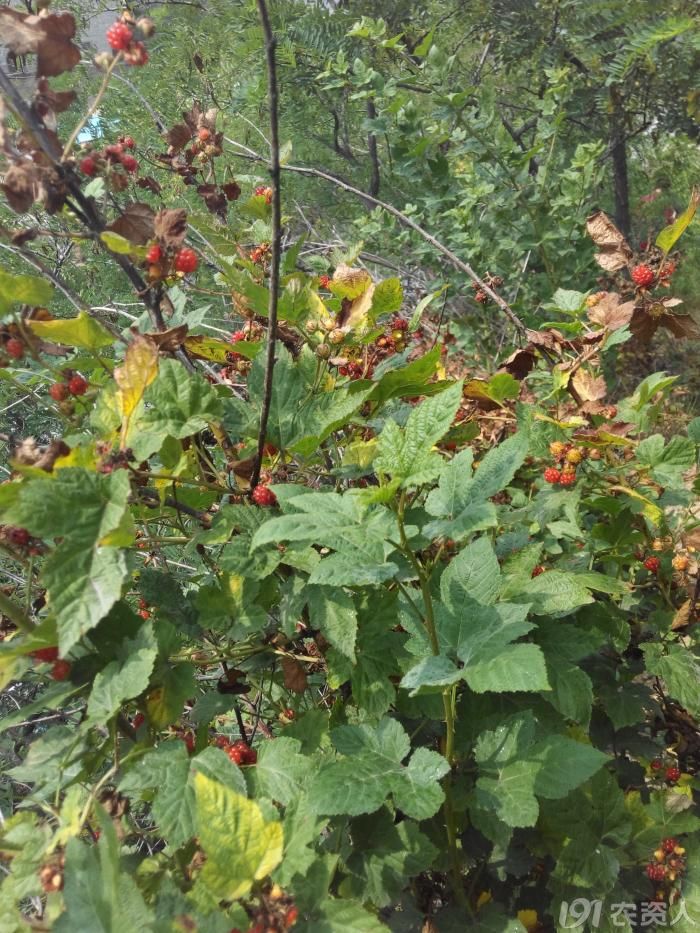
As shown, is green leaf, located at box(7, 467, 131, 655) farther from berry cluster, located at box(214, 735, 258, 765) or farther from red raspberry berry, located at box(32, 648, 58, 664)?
berry cluster, located at box(214, 735, 258, 765)

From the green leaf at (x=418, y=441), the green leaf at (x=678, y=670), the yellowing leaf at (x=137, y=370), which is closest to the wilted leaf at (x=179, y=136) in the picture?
the yellowing leaf at (x=137, y=370)

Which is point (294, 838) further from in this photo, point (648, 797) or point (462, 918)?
point (648, 797)

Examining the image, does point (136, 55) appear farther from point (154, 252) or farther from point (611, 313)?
point (611, 313)

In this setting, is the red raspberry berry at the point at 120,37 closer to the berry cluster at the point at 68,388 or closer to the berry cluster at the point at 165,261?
the berry cluster at the point at 165,261

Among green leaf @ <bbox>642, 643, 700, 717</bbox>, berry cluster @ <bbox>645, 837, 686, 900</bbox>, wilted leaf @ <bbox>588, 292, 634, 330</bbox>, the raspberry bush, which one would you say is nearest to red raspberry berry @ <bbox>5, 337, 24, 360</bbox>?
the raspberry bush

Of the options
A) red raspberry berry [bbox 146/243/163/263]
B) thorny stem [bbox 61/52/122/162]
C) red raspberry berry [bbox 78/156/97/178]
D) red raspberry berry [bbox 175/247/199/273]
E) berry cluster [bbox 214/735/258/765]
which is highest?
thorny stem [bbox 61/52/122/162]

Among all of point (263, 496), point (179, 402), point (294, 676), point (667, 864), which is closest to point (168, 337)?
point (179, 402)

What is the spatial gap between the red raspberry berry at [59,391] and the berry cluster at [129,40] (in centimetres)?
32

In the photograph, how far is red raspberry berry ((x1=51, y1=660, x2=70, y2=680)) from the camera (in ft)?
2.18

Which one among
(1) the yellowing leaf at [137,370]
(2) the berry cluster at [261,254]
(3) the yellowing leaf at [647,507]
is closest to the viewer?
(1) the yellowing leaf at [137,370]

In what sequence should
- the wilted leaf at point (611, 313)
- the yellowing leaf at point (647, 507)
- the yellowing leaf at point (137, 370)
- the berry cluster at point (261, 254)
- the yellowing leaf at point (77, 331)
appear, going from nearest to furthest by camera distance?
the yellowing leaf at point (137, 370), the yellowing leaf at point (77, 331), the yellowing leaf at point (647, 507), the wilted leaf at point (611, 313), the berry cluster at point (261, 254)

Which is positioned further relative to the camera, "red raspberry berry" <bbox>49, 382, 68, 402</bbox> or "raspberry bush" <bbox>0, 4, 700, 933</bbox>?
"red raspberry berry" <bbox>49, 382, 68, 402</bbox>

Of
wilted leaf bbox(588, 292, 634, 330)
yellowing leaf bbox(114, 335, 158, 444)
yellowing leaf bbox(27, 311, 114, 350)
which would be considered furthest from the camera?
wilted leaf bbox(588, 292, 634, 330)

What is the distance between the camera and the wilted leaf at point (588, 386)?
88 cm
